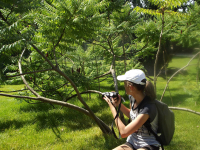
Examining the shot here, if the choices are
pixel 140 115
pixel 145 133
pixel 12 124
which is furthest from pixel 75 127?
pixel 140 115

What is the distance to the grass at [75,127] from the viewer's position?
11.3 feet

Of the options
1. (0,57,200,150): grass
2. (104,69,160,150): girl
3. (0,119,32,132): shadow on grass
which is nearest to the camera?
(104,69,160,150): girl

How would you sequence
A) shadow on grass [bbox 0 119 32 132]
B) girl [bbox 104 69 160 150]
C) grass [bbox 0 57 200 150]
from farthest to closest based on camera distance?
shadow on grass [bbox 0 119 32 132] → grass [bbox 0 57 200 150] → girl [bbox 104 69 160 150]

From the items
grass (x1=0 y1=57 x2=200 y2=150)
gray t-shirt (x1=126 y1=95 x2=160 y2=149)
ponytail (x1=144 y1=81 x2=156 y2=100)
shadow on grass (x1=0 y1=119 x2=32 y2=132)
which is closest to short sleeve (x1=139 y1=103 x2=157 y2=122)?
gray t-shirt (x1=126 y1=95 x2=160 y2=149)

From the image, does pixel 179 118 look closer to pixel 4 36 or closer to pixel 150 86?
pixel 150 86

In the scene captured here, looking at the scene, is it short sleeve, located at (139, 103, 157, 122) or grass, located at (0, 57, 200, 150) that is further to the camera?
grass, located at (0, 57, 200, 150)

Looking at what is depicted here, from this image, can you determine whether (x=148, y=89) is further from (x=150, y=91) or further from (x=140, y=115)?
(x=140, y=115)

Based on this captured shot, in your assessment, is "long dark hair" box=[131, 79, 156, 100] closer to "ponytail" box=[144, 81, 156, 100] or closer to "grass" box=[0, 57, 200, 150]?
"ponytail" box=[144, 81, 156, 100]

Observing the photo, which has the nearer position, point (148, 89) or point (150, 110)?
point (150, 110)

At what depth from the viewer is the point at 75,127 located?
4461 mm

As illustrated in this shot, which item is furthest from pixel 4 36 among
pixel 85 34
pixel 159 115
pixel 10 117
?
pixel 10 117

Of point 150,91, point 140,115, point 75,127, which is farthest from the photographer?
point 75,127

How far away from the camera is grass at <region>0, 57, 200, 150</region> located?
11.3ft

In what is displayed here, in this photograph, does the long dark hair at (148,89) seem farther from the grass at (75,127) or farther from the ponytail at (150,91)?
the grass at (75,127)
